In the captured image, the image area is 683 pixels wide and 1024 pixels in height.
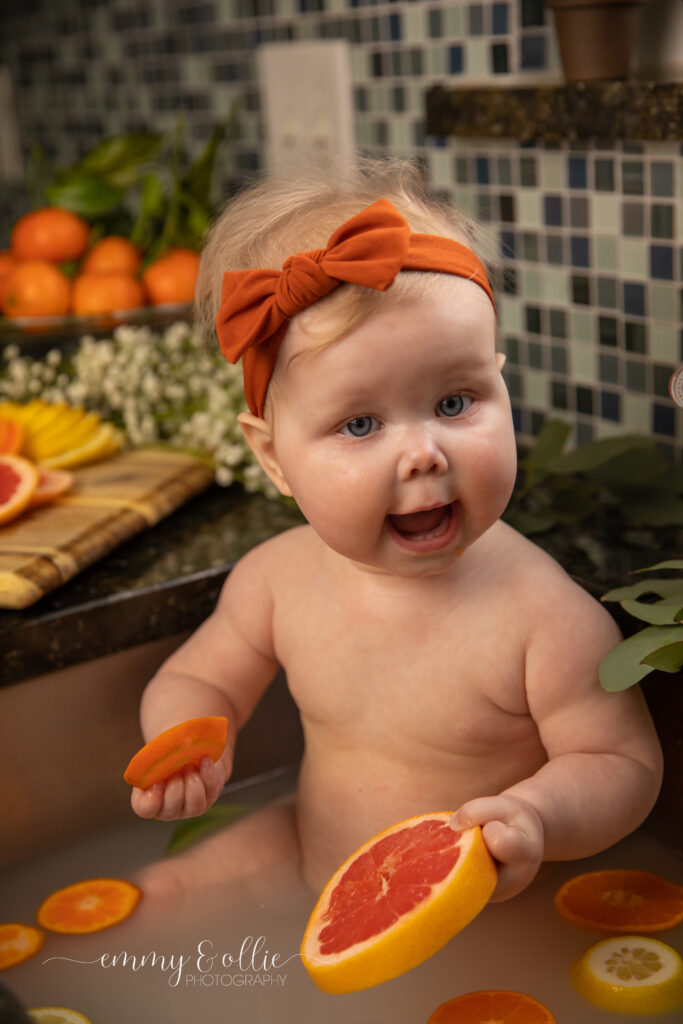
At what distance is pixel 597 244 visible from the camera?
3.96 feet

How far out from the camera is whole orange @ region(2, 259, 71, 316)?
1.51 metres

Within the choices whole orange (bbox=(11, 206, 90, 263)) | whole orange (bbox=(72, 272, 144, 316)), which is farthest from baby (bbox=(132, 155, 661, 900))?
whole orange (bbox=(11, 206, 90, 263))

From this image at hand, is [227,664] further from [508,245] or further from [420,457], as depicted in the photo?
[508,245]

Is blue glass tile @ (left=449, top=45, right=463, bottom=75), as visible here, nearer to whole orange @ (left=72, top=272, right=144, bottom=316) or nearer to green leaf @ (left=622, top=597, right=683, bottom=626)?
whole orange @ (left=72, top=272, right=144, bottom=316)

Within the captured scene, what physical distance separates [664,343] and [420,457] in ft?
1.66

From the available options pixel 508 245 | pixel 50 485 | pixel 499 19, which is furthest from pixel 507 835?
pixel 499 19

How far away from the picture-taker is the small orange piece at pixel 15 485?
115 cm

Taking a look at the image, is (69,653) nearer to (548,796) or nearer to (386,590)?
(386,590)

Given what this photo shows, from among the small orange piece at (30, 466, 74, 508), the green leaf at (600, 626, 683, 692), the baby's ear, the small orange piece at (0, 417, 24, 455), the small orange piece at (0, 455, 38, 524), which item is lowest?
the green leaf at (600, 626, 683, 692)

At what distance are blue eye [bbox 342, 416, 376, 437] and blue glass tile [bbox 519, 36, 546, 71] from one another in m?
0.64

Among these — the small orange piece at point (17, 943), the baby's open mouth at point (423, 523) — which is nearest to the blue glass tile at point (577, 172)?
the baby's open mouth at point (423, 523)

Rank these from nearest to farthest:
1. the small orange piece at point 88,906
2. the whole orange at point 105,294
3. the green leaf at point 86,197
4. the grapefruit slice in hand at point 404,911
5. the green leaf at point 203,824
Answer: the grapefruit slice in hand at point 404,911, the small orange piece at point 88,906, the green leaf at point 203,824, the whole orange at point 105,294, the green leaf at point 86,197

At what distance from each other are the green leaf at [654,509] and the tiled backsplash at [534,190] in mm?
98

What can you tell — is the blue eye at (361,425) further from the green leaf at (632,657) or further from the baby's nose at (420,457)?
the green leaf at (632,657)
